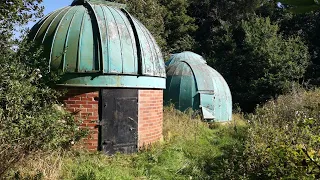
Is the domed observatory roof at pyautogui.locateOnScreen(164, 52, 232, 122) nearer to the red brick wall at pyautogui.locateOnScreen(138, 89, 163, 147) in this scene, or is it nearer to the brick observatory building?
the red brick wall at pyautogui.locateOnScreen(138, 89, 163, 147)

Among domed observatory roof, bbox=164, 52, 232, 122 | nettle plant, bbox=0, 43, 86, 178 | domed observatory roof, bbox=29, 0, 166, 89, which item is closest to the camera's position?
nettle plant, bbox=0, 43, 86, 178

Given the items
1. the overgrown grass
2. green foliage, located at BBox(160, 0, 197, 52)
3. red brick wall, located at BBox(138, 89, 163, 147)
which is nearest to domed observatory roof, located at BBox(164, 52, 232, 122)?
the overgrown grass

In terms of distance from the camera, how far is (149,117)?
9.06 meters

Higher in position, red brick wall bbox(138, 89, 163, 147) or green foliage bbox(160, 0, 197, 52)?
green foliage bbox(160, 0, 197, 52)

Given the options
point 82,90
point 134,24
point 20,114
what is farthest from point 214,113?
point 20,114

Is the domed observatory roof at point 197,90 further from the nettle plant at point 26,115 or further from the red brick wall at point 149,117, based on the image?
the nettle plant at point 26,115

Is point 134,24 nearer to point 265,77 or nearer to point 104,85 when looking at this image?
point 104,85

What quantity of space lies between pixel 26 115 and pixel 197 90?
10228 millimetres

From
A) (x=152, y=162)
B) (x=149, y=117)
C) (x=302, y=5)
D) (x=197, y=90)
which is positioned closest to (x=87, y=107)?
(x=149, y=117)

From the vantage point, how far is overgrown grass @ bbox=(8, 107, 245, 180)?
6.12 metres

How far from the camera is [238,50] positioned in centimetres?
2616

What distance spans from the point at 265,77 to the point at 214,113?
31.4 ft

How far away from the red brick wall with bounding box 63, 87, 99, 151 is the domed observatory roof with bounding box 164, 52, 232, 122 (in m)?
7.02

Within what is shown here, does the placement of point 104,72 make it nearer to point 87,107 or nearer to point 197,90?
point 87,107
